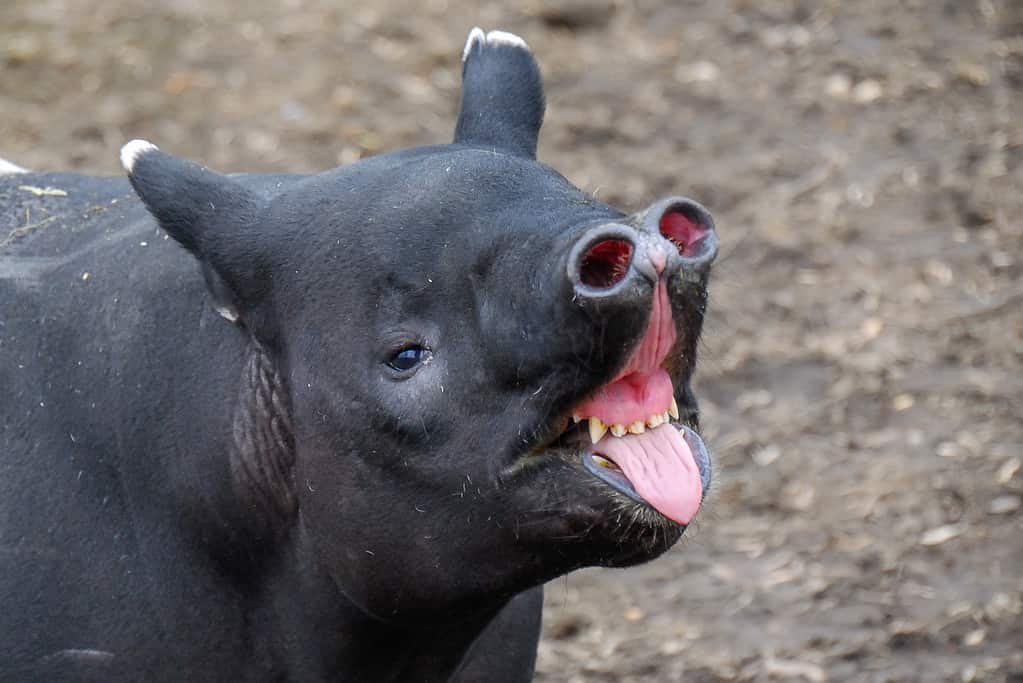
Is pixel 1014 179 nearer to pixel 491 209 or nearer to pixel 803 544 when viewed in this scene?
pixel 803 544

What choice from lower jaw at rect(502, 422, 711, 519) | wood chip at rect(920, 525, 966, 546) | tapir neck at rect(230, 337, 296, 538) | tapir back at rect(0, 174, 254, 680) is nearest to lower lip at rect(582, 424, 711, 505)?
lower jaw at rect(502, 422, 711, 519)

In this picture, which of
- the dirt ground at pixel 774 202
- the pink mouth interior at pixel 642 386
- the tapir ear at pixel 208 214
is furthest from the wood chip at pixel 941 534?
the tapir ear at pixel 208 214

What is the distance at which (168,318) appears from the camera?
11.9 feet

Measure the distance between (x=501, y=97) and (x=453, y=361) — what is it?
82cm

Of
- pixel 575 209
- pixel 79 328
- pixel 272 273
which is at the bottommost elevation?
pixel 79 328

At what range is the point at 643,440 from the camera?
3057 millimetres

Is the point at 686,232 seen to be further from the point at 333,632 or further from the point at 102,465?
the point at 102,465

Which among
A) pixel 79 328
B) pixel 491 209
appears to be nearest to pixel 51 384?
pixel 79 328

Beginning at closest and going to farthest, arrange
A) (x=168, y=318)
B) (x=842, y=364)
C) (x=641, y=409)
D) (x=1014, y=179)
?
(x=641, y=409) → (x=168, y=318) → (x=842, y=364) → (x=1014, y=179)

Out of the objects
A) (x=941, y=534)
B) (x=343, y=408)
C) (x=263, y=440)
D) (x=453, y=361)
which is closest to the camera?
(x=453, y=361)

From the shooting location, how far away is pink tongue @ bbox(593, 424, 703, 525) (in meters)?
2.99

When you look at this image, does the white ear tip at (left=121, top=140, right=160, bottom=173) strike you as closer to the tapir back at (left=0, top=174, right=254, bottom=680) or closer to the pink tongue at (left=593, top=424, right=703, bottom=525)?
the tapir back at (left=0, top=174, right=254, bottom=680)

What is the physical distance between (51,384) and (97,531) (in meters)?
0.33

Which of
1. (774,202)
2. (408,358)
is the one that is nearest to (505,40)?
(408,358)
